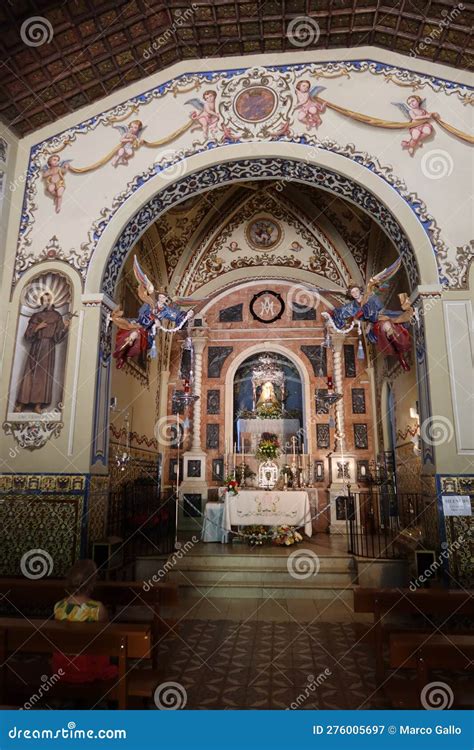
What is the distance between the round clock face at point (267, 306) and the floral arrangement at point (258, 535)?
5.56 metres

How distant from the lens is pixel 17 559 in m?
6.62

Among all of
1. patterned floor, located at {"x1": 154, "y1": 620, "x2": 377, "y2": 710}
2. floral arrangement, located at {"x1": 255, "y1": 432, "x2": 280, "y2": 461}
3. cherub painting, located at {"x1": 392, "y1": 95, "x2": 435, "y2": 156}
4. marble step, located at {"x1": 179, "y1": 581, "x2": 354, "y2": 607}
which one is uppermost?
cherub painting, located at {"x1": 392, "y1": 95, "x2": 435, "y2": 156}

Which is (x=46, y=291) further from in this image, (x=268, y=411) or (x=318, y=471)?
(x=318, y=471)

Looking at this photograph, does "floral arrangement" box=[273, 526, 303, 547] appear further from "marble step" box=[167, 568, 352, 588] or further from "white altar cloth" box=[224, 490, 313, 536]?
"marble step" box=[167, 568, 352, 588]

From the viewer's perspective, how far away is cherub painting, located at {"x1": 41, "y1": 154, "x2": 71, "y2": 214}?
796 cm

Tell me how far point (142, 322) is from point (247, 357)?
5377 millimetres

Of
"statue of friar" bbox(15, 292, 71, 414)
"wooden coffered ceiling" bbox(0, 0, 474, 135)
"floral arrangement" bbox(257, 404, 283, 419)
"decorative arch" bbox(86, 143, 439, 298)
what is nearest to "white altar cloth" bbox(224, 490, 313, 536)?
"floral arrangement" bbox(257, 404, 283, 419)

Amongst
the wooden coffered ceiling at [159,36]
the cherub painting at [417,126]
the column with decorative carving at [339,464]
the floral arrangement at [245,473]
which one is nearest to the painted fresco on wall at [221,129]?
the cherub painting at [417,126]

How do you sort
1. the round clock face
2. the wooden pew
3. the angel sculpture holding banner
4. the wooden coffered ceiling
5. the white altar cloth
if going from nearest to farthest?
the wooden pew
the wooden coffered ceiling
the angel sculpture holding banner
the white altar cloth
the round clock face

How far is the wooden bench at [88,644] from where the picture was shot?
3.08 m

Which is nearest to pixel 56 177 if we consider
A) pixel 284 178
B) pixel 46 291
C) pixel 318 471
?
pixel 46 291

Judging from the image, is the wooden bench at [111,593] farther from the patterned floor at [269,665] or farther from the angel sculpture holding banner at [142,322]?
the angel sculpture holding banner at [142,322]

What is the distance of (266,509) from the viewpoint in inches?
360

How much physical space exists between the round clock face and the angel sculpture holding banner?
4.94 meters
